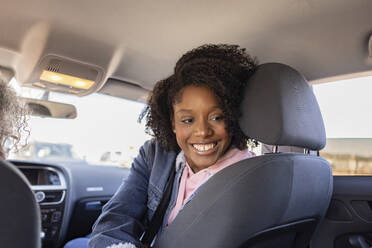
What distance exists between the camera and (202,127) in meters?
1.50

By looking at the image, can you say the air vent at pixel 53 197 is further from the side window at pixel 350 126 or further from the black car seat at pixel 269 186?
the side window at pixel 350 126

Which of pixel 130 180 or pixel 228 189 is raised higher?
pixel 228 189

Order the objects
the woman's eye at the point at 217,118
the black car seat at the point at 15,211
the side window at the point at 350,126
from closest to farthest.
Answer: the black car seat at the point at 15,211, the woman's eye at the point at 217,118, the side window at the point at 350,126

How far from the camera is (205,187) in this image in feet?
4.06

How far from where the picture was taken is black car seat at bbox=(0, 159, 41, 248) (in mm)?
567

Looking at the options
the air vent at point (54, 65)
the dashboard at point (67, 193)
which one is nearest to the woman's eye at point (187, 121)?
the air vent at point (54, 65)

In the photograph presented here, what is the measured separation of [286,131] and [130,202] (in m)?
0.75

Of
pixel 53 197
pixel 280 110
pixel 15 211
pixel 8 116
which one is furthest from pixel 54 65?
pixel 15 211

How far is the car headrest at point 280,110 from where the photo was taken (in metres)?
1.28

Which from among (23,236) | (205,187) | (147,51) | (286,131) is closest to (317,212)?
A: (286,131)

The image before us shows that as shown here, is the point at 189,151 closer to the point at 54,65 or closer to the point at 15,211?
the point at 15,211

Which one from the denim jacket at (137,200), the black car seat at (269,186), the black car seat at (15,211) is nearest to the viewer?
the black car seat at (15,211)

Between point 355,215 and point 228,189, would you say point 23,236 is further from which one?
point 355,215

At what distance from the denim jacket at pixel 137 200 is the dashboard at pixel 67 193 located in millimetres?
1512
